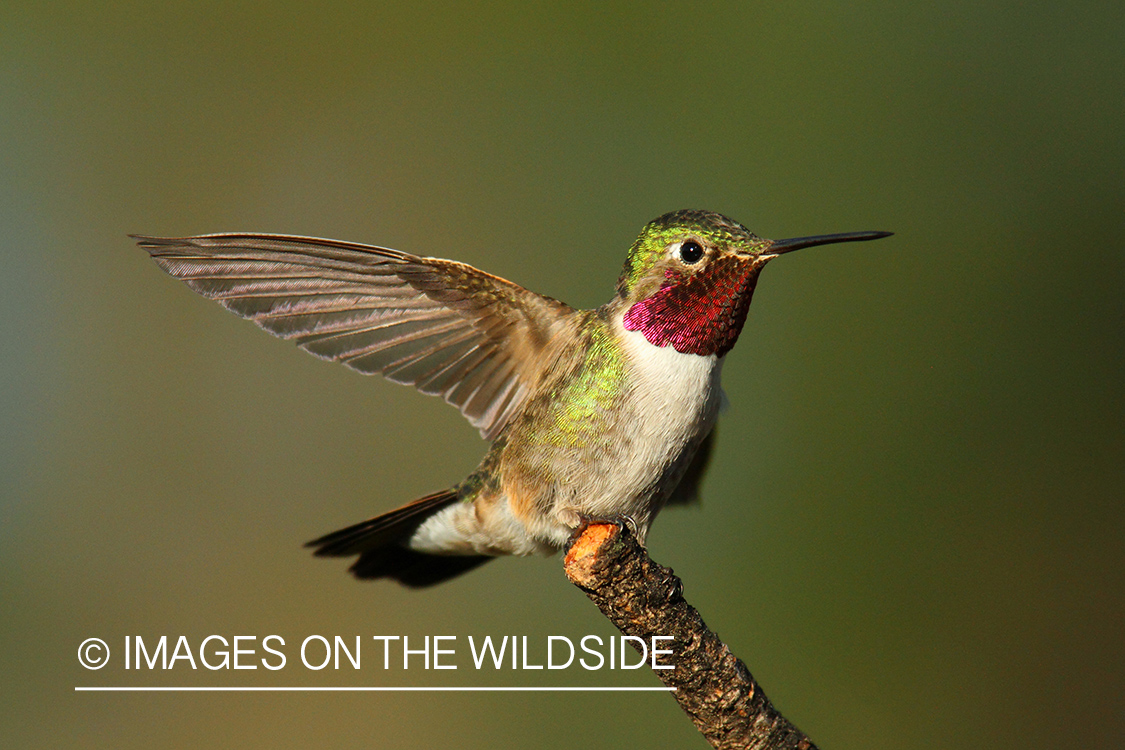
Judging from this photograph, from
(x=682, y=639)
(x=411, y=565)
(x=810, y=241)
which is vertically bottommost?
(x=682, y=639)

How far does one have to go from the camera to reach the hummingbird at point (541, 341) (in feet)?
7.57

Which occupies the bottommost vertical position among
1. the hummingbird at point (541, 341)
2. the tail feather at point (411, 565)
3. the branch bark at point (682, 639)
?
the branch bark at point (682, 639)

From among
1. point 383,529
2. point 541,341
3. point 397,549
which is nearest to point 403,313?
point 541,341

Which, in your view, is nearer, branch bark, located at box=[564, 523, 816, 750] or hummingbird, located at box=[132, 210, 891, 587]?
branch bark, located at box=[564, 523, 816, 750]

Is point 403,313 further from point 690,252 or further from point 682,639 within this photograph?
point 682,639

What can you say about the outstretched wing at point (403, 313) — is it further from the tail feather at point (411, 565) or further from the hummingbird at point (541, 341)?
the tail feather at point (411, 565)

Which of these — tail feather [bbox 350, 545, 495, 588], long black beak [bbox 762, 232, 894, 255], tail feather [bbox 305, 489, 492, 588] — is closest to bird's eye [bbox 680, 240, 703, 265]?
long black beak [bbox 762, 232, 894, 255]

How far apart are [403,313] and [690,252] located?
819 mm

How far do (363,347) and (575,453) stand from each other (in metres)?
0.67

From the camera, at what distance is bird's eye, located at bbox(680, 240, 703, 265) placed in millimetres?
2338

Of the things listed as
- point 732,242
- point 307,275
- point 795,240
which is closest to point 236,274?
point 307,275

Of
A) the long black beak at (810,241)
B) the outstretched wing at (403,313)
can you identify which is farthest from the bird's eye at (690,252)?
the outstretched wing at (403,313)

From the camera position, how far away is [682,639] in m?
2.08

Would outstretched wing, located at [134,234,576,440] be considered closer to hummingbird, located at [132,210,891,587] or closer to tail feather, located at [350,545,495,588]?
hummingbird, located at [132,210,891,587]
